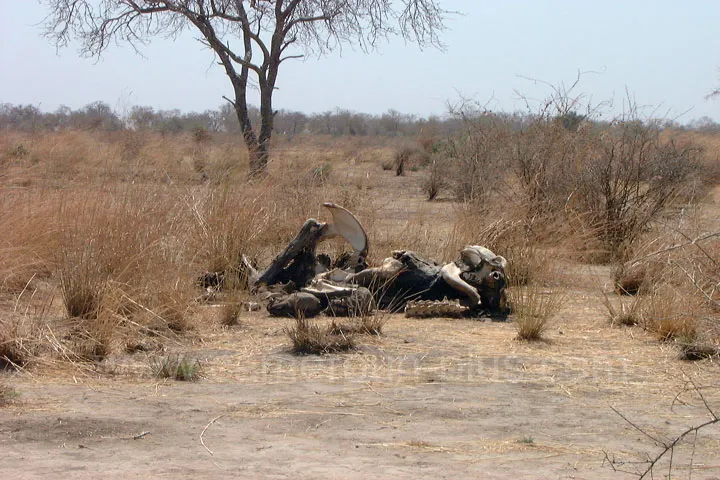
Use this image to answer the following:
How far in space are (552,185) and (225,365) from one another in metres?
6.49

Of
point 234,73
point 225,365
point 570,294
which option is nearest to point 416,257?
point 570,294

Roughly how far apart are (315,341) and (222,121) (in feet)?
48.0

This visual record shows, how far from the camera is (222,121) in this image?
1989 cm

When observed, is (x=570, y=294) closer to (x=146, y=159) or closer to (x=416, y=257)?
(x=416, y=257)

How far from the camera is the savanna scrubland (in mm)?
4027

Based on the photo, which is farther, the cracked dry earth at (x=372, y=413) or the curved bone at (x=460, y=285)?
the curved bone at (x=460, y=285)

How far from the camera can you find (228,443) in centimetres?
403

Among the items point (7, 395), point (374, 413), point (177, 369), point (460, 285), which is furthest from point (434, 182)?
point (7, 395)

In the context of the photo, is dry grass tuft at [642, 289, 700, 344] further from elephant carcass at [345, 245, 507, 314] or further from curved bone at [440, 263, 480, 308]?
curved bone at [440, 263, 480, 308]

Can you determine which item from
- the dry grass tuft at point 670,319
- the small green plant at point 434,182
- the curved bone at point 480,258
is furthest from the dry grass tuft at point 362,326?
the small green plant at point 434,182

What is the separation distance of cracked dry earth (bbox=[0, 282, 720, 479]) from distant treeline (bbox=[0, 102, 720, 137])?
6.24 meters

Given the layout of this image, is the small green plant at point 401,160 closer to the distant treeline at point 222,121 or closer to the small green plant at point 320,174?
the distant treeline at point 222,121

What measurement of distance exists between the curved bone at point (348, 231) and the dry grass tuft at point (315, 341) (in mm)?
2224

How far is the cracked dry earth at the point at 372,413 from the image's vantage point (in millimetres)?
3758
